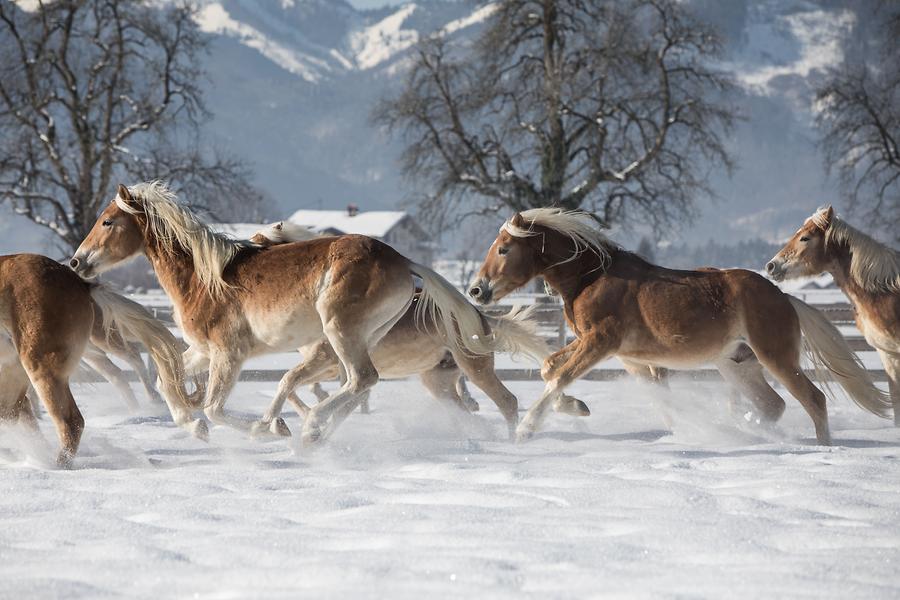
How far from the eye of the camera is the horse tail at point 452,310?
6613 millimetres

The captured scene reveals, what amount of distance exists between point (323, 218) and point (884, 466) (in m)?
80.5

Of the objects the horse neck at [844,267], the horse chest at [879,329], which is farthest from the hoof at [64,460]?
the horse chest at [879,329]

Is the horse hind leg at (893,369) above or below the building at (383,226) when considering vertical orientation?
above

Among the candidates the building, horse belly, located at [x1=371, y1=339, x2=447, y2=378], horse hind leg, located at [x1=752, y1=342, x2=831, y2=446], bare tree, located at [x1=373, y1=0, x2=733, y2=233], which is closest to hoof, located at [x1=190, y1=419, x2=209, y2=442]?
horse belly, located at [x1=371, y1=339, x2=447, y2=378]

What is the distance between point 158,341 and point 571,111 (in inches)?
681

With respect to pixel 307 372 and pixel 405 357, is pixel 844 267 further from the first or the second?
pixel 307 372

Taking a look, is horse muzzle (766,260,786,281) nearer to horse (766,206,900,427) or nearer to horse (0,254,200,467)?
horse (766,206,900,427)

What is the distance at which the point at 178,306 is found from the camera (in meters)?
6.51

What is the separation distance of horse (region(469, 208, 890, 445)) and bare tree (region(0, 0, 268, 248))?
15.9m

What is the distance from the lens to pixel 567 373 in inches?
269

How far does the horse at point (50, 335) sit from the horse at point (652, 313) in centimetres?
246

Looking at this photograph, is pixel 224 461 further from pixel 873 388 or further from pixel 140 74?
pixel 140 74

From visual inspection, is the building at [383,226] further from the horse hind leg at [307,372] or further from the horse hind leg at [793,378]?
the horse hind leg at [793,378]

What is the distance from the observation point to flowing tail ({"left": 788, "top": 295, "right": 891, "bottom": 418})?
719 cm
